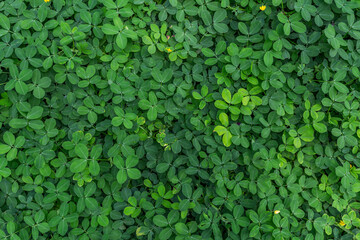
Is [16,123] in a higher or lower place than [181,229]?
higher

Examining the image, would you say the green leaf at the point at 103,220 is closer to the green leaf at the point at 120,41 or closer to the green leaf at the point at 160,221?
the green leaf at the point at 160,221

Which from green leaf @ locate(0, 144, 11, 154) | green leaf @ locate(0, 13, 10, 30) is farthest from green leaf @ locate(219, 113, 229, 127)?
green leaf @ locate(0, 13, 10, 30)

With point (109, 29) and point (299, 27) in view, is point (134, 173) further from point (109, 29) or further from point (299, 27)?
point (299, 27)

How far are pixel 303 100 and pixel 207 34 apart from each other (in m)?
0.91

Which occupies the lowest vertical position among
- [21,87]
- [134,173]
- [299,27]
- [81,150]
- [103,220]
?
[103,220]

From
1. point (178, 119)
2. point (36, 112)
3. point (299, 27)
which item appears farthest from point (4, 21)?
point (299, 27)

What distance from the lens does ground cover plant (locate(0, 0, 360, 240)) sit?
235cm

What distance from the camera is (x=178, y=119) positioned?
2447 mm

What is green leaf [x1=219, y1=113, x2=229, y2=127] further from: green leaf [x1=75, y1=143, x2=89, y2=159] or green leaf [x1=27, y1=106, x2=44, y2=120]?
green leaf [x1=27, y1=106, x2=44, y2=120]

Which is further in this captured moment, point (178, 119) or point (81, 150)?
point (178, 119)

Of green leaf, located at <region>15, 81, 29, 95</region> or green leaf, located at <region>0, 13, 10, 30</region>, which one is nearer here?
green leaf, located at <region>15, 81, 29, 95</region>

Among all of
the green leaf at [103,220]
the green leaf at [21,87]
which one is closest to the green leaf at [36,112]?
the green leaf at [21,87]

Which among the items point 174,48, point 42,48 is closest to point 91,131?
point 42,48

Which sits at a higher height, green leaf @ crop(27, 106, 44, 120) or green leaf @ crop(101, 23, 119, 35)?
green leaf @ crop(101, 23, 119, 35)
